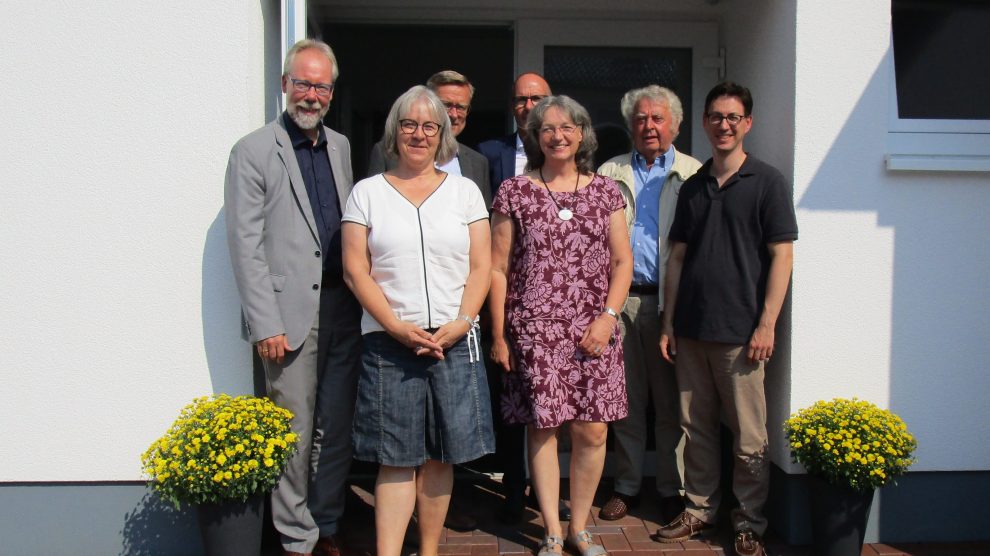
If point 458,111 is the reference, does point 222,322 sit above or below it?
below

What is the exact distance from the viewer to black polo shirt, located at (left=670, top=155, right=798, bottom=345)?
10.6 ft

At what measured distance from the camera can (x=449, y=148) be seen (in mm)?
3025

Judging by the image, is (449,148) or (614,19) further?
(614,19)

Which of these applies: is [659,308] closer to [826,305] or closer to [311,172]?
[826,305]

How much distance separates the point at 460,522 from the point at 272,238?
5.19 ft

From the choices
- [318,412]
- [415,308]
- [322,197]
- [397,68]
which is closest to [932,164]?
[415,308]

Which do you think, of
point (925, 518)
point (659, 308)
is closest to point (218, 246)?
point (659, 308)

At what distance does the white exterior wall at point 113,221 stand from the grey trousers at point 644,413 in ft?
5.78

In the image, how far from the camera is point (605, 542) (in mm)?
3447

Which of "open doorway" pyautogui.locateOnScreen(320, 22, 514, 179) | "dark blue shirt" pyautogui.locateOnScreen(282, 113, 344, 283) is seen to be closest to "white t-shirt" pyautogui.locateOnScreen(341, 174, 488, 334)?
"dark blue shirt" pyautogui.locateOnScreen(282, 113, 344, 283)

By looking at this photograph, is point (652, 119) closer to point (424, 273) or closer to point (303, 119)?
point (424, 273)

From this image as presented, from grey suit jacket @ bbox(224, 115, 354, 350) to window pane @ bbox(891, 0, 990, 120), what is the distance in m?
2.72

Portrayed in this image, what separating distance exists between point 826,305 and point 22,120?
3.49 m

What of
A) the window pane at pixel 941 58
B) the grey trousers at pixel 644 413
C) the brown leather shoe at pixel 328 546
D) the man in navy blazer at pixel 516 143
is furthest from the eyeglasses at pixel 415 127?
the window pane at pixel 941 58
